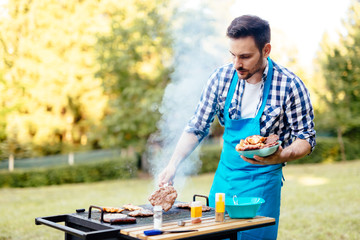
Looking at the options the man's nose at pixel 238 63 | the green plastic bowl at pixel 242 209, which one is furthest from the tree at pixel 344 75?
the green plastic bowl at pixel 242 209

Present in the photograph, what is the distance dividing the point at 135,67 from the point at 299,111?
1190 cm

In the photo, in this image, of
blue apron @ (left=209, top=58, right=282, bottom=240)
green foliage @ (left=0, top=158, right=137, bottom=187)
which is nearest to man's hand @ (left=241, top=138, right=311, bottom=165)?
blue apron @ (left=209, top=58, right=282, bottom=240)

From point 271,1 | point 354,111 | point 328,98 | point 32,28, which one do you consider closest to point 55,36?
point 32,28

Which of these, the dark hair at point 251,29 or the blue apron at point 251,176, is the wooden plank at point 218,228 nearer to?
the blue apron at point 251,176

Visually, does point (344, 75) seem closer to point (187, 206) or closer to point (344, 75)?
point (344, 75)

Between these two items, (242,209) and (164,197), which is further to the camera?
(164,197)

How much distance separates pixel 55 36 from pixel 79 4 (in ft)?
5.73

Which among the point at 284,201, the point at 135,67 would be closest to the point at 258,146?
the point at 284,201

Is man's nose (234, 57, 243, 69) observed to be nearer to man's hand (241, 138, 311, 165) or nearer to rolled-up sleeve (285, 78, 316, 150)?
rolled-up sleeve (285, 78, 316, 150)

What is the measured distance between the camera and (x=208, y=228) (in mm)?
2117

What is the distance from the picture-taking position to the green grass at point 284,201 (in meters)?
6.41

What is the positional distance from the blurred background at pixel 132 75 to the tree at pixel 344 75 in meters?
0.04

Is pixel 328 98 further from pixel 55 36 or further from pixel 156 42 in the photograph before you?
pixel 55 36

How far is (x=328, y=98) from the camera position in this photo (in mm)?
17594
